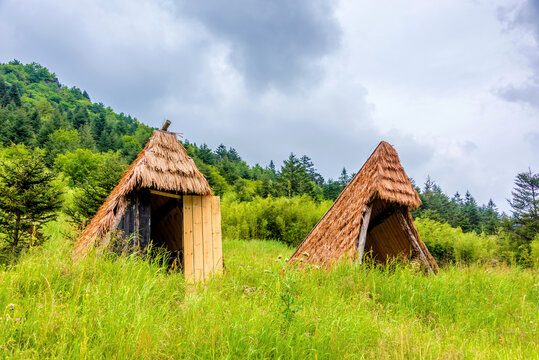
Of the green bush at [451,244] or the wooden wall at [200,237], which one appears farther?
the green bush at [451,244]

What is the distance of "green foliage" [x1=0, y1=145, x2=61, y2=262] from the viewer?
6133mm

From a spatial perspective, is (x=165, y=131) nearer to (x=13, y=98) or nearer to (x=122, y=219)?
(x=122, y=219)

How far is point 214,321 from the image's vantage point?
8.25ft

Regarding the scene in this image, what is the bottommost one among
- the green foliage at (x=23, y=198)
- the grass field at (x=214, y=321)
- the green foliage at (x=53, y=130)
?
the grass field at (x=214, y=321)

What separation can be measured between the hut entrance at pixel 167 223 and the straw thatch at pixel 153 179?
4.63 feet

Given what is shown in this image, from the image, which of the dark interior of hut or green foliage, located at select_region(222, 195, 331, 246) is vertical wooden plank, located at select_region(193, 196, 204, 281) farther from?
green foliage, located at select_region(222, 195, 331, 246)

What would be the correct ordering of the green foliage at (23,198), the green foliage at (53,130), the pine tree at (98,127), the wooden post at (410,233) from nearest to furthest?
1. the green foliage at (23,198)
2. the wooden post at (410,233)
3. the green foliage at (53,130)
4. the pine tree at (98,127)

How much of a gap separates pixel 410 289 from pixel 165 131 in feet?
17.1

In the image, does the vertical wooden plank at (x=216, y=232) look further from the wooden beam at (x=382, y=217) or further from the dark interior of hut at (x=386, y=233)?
the wooden beam at (x=382, y=217)

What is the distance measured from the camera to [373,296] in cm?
415

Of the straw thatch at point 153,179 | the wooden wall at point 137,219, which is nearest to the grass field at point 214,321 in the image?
the wooden wall at point 137,219

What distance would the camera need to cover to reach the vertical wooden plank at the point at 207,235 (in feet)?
18.7

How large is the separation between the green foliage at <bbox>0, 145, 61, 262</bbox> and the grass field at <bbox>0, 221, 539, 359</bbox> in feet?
12.2

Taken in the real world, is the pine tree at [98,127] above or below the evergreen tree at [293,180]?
above
